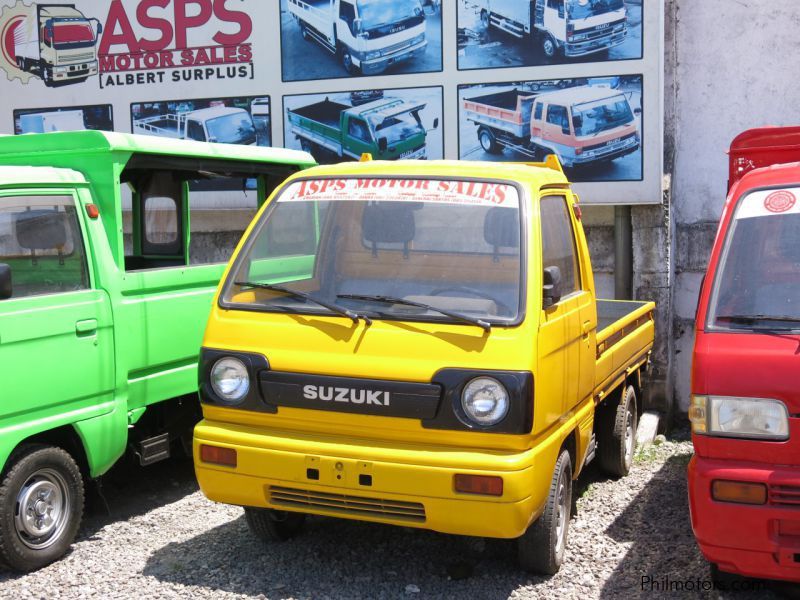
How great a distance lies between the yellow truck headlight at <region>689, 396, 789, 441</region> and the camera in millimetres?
3615

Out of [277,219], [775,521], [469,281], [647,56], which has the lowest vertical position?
[775,521]

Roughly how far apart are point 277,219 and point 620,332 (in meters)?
2.60

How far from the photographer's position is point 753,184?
14.6 ft

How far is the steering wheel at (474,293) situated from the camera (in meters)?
4.12

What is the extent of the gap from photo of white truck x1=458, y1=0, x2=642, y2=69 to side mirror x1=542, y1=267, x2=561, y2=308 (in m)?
4.51

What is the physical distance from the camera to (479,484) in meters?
3.85

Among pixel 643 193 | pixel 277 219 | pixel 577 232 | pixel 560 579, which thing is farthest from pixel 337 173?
pixel 643 193

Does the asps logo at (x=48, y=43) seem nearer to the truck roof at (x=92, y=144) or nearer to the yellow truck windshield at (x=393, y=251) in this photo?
the truck roof at (x=92, y=144)

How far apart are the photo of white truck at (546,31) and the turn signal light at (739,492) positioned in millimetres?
5339

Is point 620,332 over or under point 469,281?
under

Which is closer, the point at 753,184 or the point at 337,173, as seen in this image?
the point at 753,184

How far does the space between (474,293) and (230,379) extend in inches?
49.5

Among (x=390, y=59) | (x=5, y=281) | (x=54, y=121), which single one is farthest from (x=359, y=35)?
(x=5, y=281)

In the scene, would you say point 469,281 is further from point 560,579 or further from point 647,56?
point 647,56
